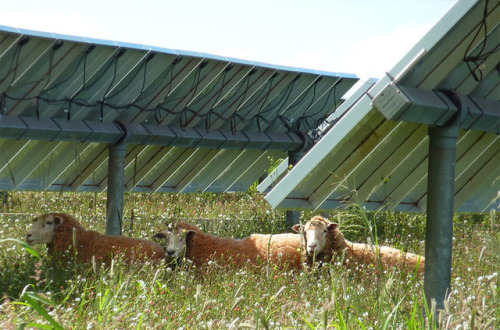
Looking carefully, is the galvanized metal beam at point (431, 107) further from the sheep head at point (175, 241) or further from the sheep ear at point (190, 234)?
the sheep ear at point (190, 234)

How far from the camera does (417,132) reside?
7309 millimetres

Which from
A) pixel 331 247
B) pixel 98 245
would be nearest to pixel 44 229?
pixel 98 245

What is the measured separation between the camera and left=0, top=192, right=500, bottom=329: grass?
391cm

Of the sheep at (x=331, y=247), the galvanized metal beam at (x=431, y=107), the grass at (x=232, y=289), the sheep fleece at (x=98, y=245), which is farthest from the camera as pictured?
the sheep fleece at (x=98, y=245)

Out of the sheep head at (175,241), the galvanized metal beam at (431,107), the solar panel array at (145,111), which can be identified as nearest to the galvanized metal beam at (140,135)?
the solar panel array at (145,111)

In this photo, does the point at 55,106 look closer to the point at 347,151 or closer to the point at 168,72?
the point at 168,72

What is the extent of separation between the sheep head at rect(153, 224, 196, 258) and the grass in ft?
1.96

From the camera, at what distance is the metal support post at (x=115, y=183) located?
11.1 m

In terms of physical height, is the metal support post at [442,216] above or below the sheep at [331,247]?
below

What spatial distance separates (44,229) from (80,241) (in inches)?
21.0

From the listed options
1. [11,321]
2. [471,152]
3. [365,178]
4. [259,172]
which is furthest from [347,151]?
[259,172]

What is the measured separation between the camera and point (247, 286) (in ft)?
22.5

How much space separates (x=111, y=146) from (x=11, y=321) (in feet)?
23.5

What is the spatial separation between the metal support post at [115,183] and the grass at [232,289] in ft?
1.01
